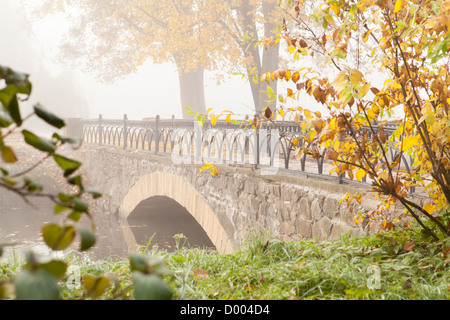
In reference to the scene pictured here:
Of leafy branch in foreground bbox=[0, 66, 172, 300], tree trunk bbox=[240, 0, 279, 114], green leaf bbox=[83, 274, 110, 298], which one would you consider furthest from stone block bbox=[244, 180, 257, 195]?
leafy branch in foreground bbox=[0, 66, 172, 300]

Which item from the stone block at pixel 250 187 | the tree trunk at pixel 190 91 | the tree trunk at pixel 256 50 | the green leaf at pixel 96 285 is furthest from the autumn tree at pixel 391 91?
the tree trunk at pixel 190 91

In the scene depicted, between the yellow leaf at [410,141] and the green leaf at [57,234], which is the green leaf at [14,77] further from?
the yellow leaf at [410,141]

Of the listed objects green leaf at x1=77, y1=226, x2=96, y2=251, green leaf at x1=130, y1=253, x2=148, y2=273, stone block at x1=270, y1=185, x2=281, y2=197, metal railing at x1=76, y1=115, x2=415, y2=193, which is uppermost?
metal railing at x1=76, y1=115, x2=415, y2=193

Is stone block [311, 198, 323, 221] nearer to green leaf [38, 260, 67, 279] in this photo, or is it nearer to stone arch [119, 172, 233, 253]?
stone arch [119, 172, 233, 253]

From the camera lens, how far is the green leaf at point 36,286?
997mm

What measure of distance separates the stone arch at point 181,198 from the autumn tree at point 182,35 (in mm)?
2986

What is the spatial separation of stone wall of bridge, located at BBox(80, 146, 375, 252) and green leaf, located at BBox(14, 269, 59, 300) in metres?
3.78

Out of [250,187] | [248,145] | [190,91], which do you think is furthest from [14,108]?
[190,91]

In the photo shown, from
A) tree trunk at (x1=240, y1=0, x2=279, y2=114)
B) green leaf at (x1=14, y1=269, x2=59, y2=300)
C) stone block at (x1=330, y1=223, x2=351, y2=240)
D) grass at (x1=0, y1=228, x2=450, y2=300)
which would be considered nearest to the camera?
green leaf at (x1=14, y1=269, x2=59, y2=300)

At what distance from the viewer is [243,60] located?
12234mm

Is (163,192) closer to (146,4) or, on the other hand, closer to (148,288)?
(146,4)

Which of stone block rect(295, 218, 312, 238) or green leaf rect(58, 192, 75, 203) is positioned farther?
stone block rect(295, 218, 312, 238)

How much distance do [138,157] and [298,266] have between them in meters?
9.09

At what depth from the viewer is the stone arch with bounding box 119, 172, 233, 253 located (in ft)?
26.4
